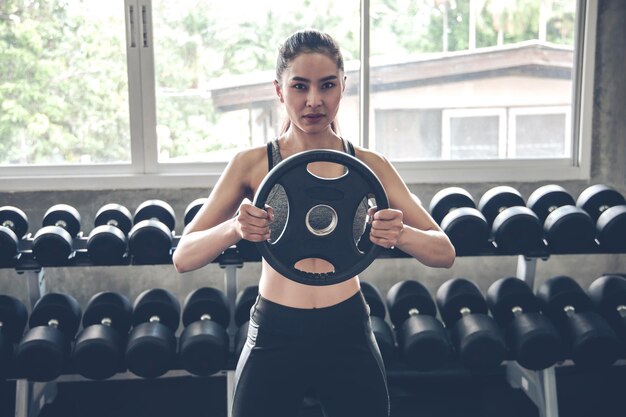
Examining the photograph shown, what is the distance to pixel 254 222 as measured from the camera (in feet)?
4.48

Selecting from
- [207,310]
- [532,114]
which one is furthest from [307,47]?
[532,114]

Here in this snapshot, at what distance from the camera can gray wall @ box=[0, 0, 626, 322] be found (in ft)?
10.3

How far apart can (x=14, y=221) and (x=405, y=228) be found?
1.94 metres

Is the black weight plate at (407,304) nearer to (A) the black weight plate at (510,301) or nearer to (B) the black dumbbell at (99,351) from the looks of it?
(A) the black weight plate at (510,301)

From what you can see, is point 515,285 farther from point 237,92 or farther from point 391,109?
point 237,92

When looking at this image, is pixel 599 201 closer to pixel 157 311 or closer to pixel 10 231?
pixel 157 311

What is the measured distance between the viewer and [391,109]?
3.35 meters

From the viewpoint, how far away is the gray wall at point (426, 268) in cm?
315

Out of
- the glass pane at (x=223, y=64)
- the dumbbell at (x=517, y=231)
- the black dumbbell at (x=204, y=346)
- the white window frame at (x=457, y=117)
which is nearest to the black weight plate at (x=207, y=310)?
the black dumbbell at (x=204, y=346)

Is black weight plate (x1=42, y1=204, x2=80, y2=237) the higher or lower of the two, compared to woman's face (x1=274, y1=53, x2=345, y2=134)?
lower

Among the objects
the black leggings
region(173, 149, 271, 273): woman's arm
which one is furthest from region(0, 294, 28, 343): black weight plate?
the black leggings

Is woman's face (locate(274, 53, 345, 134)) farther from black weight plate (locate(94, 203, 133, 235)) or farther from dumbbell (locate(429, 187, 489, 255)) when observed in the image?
black weight plate (locate(94, 203, 133, 235))

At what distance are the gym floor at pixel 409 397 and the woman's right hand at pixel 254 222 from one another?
1.64 meters

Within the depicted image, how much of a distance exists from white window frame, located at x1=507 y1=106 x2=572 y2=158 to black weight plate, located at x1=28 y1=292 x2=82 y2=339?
7.42ft
